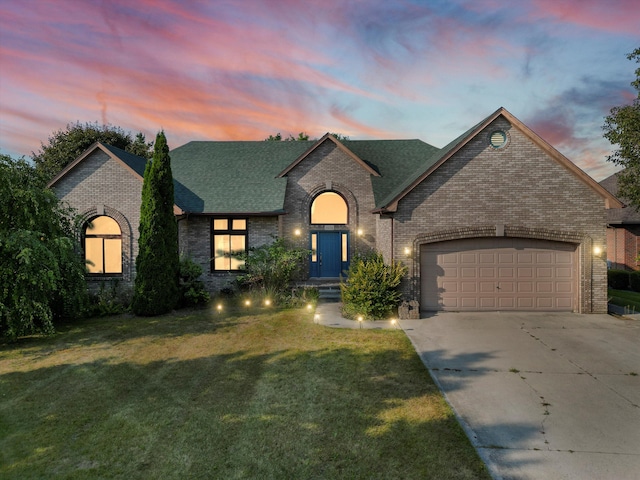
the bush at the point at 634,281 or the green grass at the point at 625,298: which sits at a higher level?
the bush at the point at 634,281

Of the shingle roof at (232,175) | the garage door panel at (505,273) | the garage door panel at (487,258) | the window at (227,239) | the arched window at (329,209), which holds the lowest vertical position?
the garage door panel at (505,273)

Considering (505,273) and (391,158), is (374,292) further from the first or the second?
(391,158)

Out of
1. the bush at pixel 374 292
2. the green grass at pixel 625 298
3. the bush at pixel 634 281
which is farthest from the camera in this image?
the bush at pixel 634 281

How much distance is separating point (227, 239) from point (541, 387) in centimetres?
1297

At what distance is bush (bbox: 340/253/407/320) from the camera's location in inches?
464

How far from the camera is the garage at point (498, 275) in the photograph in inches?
497

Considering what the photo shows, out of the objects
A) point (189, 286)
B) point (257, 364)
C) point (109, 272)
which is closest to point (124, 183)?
point (109, 272)

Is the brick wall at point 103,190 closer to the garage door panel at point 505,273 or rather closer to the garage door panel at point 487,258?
the garage door panel at point 487,258

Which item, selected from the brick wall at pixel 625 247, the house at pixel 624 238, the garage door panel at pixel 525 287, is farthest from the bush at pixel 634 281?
the garage door panel at pixel 525 287

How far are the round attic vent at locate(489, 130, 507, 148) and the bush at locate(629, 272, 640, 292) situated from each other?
13.0m

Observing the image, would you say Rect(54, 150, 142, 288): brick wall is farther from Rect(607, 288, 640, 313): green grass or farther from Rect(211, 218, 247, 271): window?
Rect(607, 288, 640, 313): green grass

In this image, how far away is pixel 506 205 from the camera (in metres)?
12.5

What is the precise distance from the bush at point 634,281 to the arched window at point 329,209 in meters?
15.7

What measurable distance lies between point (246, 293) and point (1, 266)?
25.7 ft
